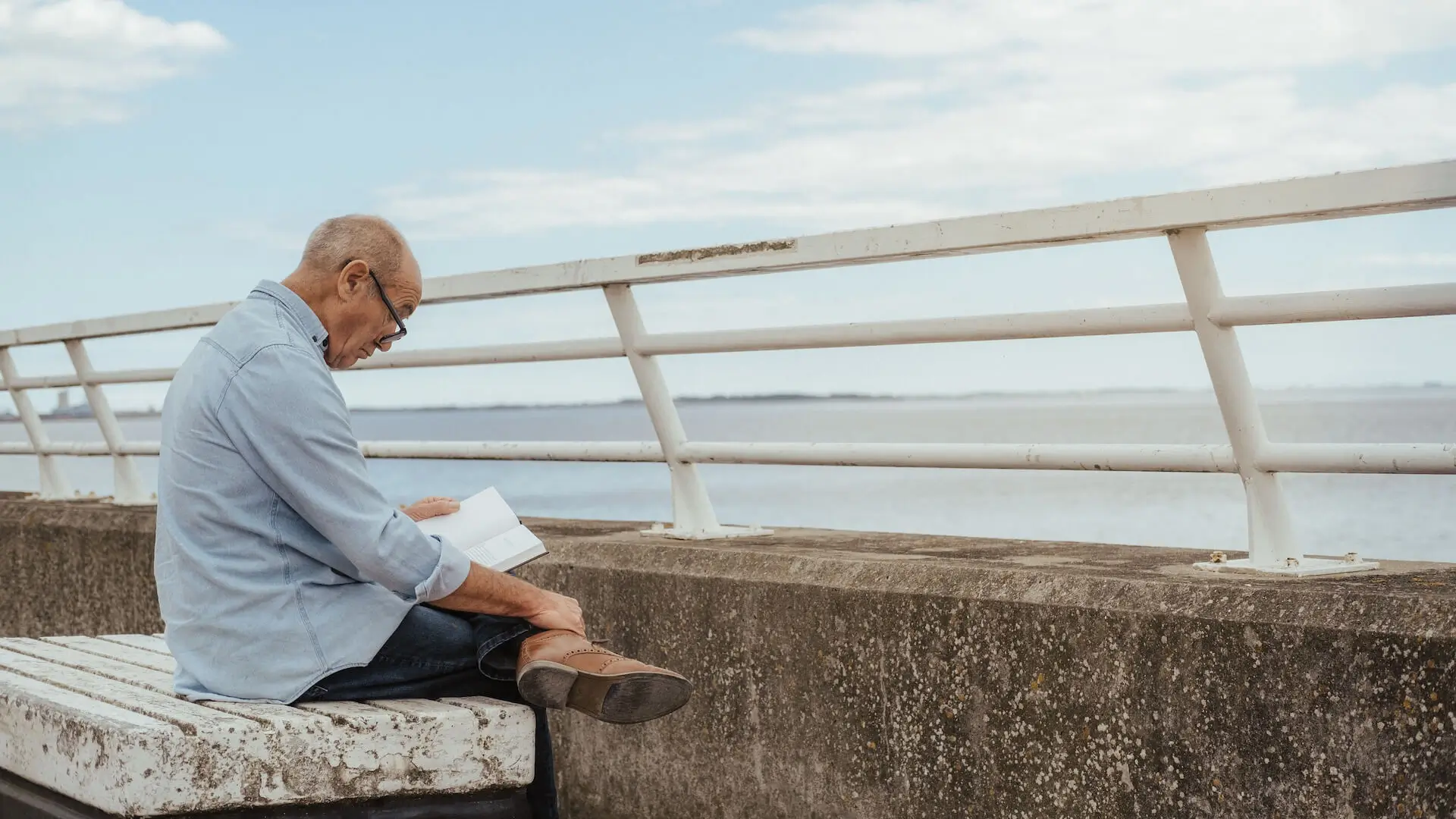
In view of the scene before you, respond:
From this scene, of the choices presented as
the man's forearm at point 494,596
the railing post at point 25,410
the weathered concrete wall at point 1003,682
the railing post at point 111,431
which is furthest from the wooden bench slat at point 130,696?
the railing post at point 25,410

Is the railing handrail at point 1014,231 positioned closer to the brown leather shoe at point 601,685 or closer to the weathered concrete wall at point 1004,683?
the weathered concrete wall at point 1004,683

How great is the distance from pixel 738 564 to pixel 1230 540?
21.8 m

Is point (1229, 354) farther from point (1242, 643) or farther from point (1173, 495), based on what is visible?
point (1173, 495)

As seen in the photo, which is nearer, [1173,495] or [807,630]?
[807,630]

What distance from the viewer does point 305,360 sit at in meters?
2.62

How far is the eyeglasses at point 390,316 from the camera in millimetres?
2822

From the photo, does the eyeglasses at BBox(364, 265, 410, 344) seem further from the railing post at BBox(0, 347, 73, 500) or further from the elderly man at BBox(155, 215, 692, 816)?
the railing post at BBox(0, 347, 73, 500)

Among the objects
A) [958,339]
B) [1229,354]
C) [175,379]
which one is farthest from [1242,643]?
[175,379]

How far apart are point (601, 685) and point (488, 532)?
56cm

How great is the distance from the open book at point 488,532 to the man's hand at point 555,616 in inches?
5.1

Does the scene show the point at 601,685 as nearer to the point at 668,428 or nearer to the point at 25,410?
the point at 668,428

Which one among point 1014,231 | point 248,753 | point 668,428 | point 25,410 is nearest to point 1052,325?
point 1014,231

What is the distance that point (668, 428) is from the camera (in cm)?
405

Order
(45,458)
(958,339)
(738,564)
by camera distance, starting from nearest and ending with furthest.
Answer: (958,339), (738,564), (45,458)
